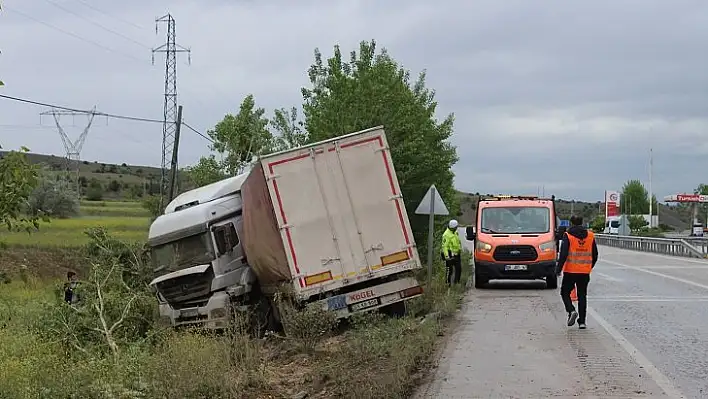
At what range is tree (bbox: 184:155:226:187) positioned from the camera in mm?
38969

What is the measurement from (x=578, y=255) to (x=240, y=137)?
29.7m

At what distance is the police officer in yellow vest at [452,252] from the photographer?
881 inches

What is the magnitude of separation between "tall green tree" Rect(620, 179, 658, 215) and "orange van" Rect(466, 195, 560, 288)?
12577 cm

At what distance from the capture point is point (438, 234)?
102ft

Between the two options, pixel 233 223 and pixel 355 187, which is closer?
pixel 355 187

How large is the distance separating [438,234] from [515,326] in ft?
53.6

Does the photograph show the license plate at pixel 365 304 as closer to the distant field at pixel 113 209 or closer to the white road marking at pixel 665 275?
the white road marking at pixel 665 275

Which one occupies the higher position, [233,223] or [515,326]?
[233,223]

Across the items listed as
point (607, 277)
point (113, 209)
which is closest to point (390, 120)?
point (607, 277)

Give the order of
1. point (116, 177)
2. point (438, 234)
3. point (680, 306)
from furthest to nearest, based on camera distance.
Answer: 1. point (116, 177)
2. point (438, 234)
3. point (680, 306)

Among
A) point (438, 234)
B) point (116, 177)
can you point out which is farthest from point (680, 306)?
point (116, 177)

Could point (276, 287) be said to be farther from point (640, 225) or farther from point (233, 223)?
point (640, 225)

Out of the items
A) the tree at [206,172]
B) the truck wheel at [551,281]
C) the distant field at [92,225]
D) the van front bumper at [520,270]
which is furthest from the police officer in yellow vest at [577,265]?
the tree at [206,172]

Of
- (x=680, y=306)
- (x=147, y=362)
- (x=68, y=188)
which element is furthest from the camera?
(x=68, y=188)
